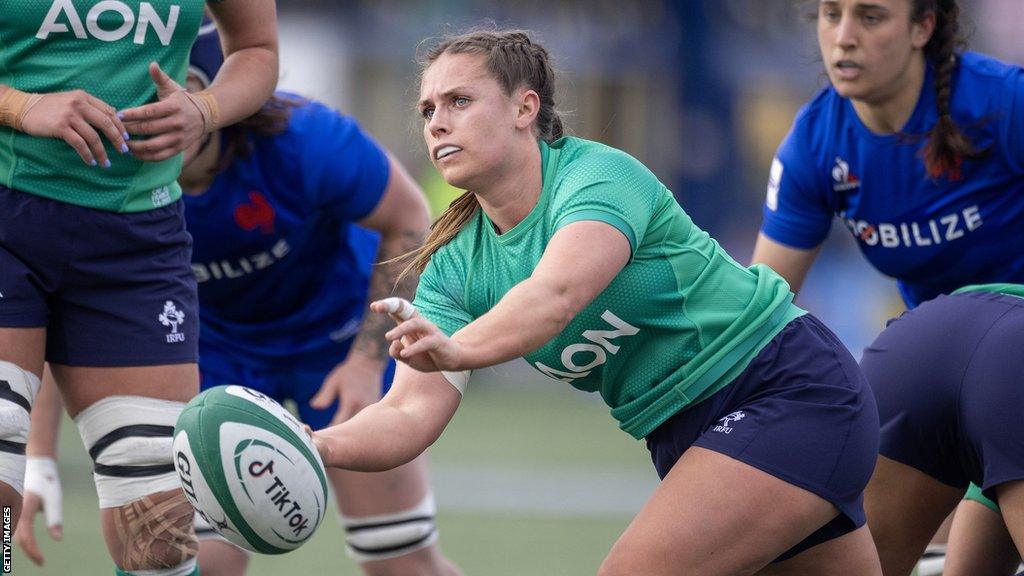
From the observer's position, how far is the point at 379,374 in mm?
4438

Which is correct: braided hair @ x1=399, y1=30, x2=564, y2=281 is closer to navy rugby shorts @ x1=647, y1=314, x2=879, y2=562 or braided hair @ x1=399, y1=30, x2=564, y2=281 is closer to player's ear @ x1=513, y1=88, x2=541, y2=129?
player's ear @ x1=513, y1=88, x2=541, y2=129

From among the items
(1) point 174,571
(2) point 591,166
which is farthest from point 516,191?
(1) point 174,571

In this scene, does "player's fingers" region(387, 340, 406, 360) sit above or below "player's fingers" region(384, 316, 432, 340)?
below

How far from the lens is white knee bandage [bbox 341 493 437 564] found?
4.55 m

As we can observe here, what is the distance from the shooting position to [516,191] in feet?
10.2

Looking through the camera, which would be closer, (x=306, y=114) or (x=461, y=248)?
(x=461, y=248)

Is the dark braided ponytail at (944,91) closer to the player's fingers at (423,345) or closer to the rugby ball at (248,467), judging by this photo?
the player's fingers at (423,345)

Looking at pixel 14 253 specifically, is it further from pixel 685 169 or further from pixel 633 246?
pixel 685 169

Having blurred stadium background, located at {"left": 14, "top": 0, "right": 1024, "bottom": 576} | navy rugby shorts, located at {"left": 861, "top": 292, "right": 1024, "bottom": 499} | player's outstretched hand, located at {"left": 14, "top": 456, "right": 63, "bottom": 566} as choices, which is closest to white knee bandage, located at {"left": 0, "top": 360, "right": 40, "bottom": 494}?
player's outstretched hand, located at {"left": 14, "top": 456, "right": 63, "bottom": 566}

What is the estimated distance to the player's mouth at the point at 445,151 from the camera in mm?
3010

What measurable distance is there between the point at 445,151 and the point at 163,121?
0.80 m

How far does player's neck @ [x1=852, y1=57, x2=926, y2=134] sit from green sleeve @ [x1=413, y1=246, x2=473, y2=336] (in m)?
1.51

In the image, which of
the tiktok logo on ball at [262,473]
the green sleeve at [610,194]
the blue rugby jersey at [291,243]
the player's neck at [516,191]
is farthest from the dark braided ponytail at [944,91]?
the tiktok logo on ball at [262,473]

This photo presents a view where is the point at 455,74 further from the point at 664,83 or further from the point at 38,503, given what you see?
the point at 664,83
